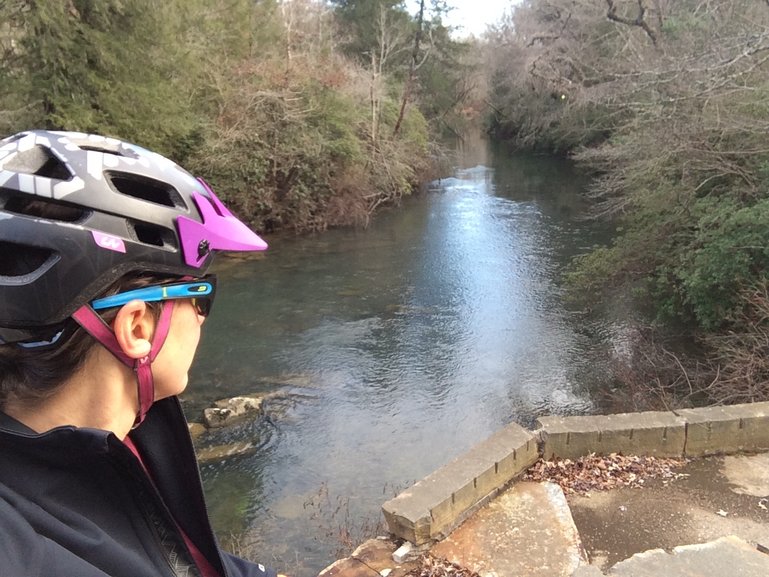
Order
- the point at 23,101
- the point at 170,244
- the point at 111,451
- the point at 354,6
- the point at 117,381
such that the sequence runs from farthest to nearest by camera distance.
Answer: the point at 354,6
the point at 23,101
the point at 170,244
the point at 117,381
the point at 111,451

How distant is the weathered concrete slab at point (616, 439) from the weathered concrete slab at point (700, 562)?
43.0 inches

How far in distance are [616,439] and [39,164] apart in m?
4.14

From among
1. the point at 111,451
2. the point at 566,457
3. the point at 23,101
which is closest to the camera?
the point at 111,451

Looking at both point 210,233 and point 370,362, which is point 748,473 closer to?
point 210,233

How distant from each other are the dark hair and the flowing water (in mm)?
5204

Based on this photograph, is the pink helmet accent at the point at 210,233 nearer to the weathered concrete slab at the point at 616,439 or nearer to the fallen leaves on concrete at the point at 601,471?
the fallen leaves on concrete at the point at 601,471

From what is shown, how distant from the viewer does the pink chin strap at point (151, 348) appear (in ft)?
3.87

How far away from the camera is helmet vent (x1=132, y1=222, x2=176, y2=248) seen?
1349mm

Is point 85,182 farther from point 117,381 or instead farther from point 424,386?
point 424,386

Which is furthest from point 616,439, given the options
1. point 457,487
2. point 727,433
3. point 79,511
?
point 79,511

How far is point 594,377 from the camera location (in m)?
10.2

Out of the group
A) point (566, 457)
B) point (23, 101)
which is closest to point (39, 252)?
point (566, 457)

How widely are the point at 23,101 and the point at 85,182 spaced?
15.3 m

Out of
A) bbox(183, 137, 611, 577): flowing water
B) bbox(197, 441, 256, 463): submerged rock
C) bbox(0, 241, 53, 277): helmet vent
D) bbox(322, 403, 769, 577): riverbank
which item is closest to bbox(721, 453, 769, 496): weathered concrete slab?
bbox(322, 403, 769, 577): riverbank
